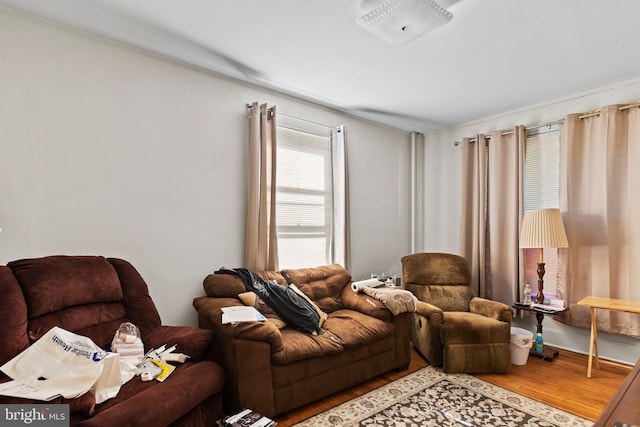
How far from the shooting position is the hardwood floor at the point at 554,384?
97.9 inches

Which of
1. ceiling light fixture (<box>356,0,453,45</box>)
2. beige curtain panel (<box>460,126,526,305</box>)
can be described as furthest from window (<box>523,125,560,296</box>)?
ceiling light fixture (<box>356,0,453,45</box>)

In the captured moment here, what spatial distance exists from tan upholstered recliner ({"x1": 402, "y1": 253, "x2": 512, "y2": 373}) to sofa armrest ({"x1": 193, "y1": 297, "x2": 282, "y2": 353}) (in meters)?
1.57

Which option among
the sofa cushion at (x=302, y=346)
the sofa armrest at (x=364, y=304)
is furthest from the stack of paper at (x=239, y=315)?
the sofa armrest at (x=364, y=304)

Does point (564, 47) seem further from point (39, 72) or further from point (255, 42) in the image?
point (39, 72)

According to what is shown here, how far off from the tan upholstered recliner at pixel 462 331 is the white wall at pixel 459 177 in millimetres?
999

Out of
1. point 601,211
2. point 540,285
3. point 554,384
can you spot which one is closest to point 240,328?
point 554,384

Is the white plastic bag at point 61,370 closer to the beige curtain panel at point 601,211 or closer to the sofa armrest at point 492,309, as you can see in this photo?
the sofa armrest at point 492,309

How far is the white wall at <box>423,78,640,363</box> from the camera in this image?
133 inches

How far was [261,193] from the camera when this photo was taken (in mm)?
3291

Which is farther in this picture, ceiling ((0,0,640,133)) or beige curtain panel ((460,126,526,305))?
beige curtain panel ((460,126,526,305))

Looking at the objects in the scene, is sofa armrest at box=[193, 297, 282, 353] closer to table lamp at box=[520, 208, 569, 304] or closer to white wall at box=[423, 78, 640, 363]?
table lamp at box=[520, 208, 569, 304]

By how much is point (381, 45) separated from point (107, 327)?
270 cm

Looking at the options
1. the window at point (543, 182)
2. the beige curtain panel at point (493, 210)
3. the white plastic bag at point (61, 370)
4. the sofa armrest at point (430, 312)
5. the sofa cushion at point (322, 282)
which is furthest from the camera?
the beige curtain panel at point (493, 210)

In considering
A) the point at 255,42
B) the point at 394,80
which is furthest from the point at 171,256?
the point at 394,80
